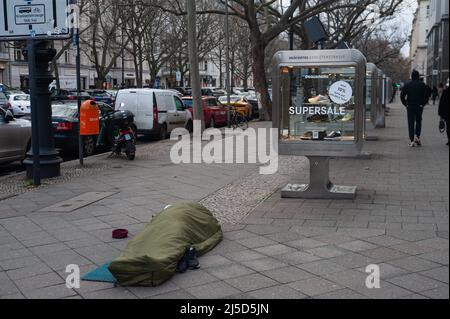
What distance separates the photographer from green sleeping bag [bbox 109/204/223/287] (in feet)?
14.7

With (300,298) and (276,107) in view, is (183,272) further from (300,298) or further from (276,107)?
(276,107)

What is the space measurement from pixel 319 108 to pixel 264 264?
341 centimetres

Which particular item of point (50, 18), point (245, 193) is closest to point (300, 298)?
point (245, 193)

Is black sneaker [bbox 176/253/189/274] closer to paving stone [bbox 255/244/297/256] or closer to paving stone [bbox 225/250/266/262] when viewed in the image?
paving stone [bbox 225/250/266/262]

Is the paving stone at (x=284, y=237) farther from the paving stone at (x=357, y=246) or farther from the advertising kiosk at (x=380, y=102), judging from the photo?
the advertising kiosk at (x=380, y=102)

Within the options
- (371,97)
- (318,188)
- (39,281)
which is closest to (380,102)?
(371,97)

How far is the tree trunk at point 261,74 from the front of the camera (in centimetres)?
2714

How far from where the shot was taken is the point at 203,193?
8609mm

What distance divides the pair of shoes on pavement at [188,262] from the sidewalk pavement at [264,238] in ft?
0.24

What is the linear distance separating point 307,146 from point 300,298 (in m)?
3.77

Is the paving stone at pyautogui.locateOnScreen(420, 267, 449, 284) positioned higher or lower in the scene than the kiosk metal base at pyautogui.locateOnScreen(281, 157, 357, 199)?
lower

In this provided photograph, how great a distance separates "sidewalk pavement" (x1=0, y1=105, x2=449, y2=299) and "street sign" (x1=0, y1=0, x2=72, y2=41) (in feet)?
8.40

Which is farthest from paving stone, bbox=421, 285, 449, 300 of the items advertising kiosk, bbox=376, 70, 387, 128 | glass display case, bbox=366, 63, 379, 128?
advertising kiosk, bbox=376, 70, 387, 128

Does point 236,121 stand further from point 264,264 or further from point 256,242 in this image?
point 264,264
